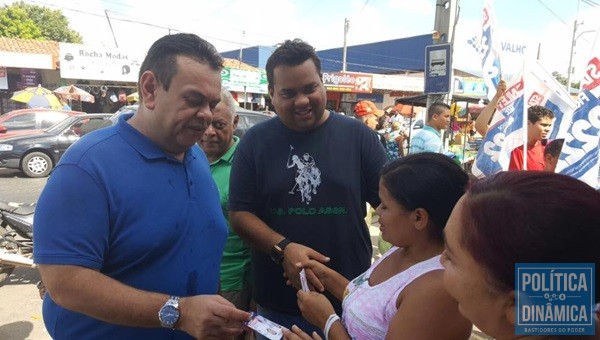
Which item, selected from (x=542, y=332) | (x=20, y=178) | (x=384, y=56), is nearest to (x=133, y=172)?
(x=542, y=332)

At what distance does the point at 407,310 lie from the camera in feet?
4.16

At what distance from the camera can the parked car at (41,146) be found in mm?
9812

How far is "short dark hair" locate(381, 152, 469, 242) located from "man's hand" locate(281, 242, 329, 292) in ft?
1.88

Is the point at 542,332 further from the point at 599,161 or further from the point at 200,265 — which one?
the point at 599,161

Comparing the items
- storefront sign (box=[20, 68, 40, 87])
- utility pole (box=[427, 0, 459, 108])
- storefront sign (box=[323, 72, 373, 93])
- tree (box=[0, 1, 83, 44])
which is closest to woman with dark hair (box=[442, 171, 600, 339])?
utility pole (box=[427, 0, 459, 108])

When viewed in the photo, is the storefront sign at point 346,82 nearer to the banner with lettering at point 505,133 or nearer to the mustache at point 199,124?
the banner with lettering at point 505,133

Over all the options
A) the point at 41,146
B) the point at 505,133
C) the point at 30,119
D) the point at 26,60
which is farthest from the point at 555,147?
the point at 26,60

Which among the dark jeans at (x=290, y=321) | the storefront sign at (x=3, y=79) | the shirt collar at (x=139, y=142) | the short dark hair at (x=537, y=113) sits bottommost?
the dark jeans at (x=290, y=321)

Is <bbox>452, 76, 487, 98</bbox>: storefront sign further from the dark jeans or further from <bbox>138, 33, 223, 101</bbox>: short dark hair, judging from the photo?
<bbox>138, 33, 223, 101</bbox>: short dark hair

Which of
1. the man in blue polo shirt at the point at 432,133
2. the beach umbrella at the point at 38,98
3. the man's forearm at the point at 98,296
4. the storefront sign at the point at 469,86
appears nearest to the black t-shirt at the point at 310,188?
the man's forearm at the point at 98,296

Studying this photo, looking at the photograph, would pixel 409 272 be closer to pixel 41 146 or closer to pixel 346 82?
pixel 41 146

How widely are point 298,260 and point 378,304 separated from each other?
565 millimetres

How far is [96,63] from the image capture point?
60.1 ft

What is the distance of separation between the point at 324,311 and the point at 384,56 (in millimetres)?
34540
